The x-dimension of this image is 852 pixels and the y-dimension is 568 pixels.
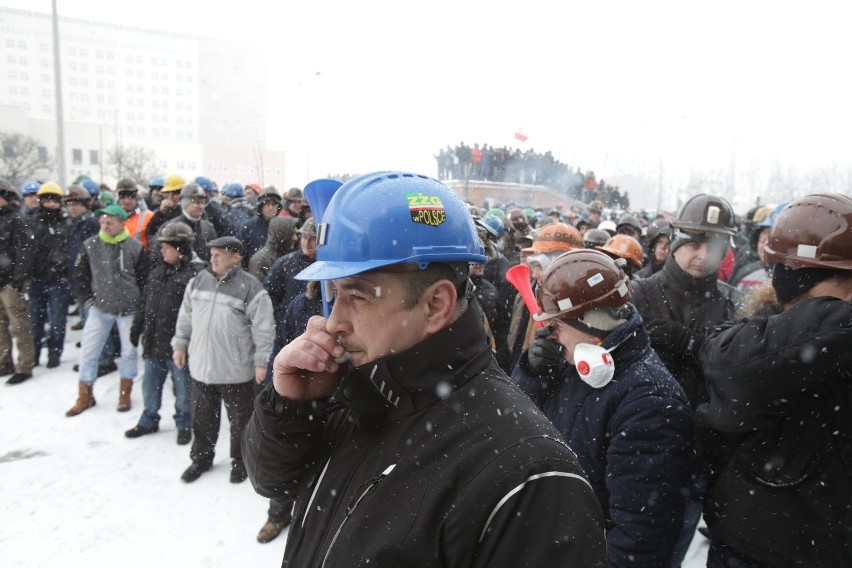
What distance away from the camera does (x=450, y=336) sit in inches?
55.0

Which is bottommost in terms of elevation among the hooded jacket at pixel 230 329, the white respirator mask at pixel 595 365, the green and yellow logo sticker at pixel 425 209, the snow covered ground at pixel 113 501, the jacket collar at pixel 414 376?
the snow covered ground at pixel 113 501

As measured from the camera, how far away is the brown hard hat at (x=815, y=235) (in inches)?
76.2

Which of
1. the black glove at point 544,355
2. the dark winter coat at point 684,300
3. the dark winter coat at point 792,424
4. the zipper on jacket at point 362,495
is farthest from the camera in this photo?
the dark winter coat at point 684,300

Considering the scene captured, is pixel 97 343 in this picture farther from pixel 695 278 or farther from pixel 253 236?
pixel 695 278

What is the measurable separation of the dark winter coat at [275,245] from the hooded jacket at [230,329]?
3.09 feet

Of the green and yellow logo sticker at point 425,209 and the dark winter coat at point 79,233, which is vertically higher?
the green and yellow logo sticker at point 425,209

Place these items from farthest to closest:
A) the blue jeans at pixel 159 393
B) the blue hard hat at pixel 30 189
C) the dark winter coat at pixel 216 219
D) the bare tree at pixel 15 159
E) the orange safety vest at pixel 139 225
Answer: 1. the bare tree at pixel 15 159
2. the blue hard hat at pixel 30 189
3. the dark winter coat at pixel 216 219
4. the orange safety vest at pixel 139 225
5. the blue jeans at pixel 159 393

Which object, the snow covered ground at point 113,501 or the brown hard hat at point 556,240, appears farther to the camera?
the brown hard hat at point 556,240

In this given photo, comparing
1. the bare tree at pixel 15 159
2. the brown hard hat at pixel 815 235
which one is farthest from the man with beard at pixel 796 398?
the bare tree at pixel 15 159

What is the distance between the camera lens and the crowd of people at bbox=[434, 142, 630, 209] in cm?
2650

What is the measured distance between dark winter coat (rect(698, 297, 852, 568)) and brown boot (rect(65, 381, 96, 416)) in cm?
666

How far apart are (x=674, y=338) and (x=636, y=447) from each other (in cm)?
115

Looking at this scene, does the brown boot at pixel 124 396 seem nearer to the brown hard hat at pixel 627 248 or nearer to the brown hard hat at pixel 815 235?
the brown hard hat at pixel 627 248

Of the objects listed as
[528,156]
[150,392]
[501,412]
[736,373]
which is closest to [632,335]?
[736,373]
